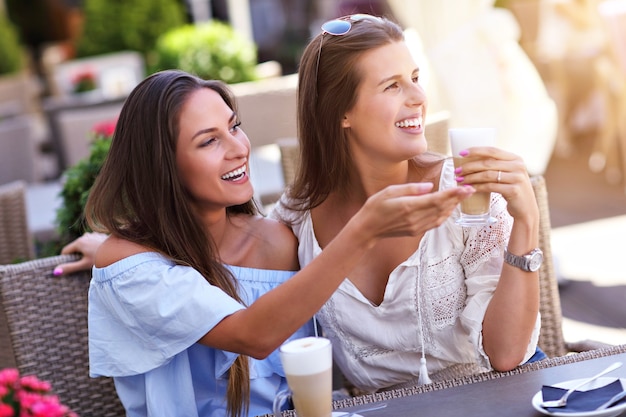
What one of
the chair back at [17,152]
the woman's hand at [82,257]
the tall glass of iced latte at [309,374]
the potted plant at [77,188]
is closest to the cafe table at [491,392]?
the tall glass of iced latte at [309,374]

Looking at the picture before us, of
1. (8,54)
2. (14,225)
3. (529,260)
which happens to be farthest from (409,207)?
(8,54)

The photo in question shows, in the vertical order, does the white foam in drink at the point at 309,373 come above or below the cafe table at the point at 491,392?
above

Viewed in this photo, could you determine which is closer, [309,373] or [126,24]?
[309,373]

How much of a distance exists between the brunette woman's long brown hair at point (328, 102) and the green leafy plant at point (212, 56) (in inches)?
126

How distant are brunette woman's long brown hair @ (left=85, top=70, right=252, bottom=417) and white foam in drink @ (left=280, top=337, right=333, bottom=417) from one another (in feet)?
1.37

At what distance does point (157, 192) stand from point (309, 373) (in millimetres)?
588

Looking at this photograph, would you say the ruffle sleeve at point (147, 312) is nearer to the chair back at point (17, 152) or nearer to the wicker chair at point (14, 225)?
the wicker chair at point (14, 225)

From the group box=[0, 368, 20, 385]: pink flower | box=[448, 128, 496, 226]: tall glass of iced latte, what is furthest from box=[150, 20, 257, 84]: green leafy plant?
box=[0, 368, 20, 385]: pink flower

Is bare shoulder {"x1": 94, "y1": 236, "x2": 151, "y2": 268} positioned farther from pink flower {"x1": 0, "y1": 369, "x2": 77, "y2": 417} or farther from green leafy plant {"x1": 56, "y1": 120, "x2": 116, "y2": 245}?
green leafy plant {"x1": 56, "y1": 120, "x2": 116, "y2": 245}

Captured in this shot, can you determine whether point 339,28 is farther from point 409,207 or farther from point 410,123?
point 409,207

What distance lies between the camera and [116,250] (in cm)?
174

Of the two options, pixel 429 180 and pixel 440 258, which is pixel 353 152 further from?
pixel 440 258

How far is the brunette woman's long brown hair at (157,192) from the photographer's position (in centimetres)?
176

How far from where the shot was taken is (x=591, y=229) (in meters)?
4.95
